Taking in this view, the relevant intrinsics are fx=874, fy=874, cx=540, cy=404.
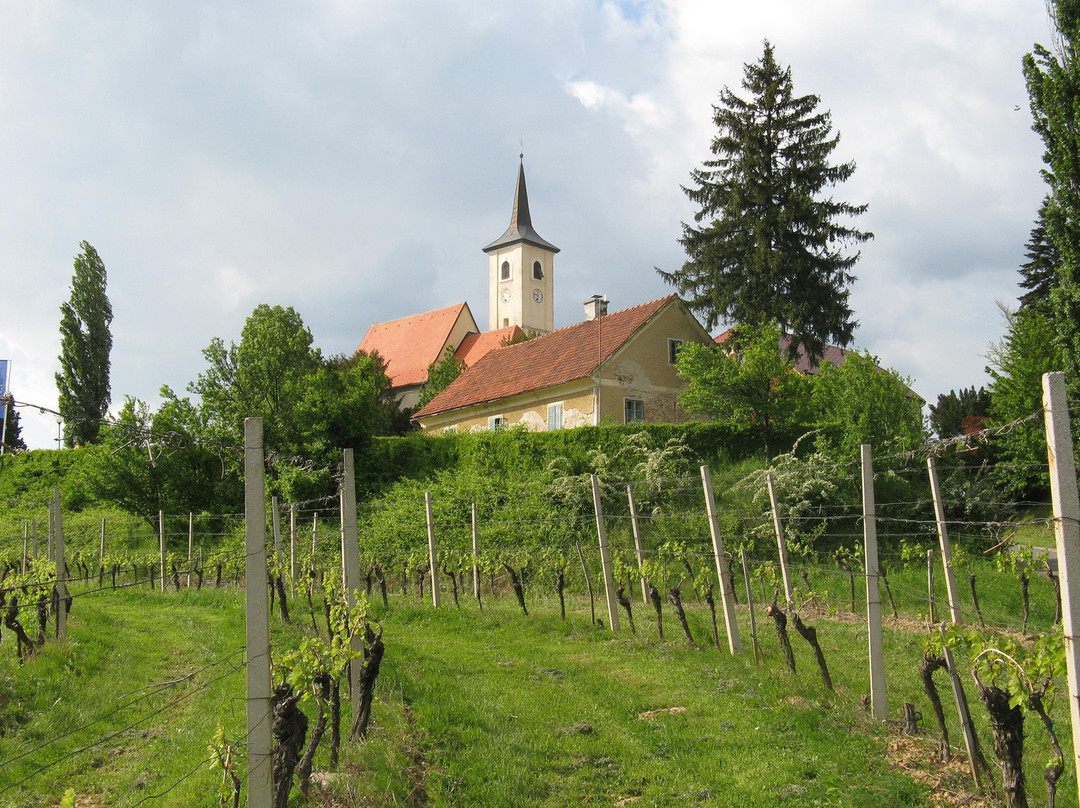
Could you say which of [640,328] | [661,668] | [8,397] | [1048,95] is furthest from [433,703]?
[640,328]

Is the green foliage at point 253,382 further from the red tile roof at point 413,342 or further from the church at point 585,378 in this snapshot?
the red tile roof at point 413,342

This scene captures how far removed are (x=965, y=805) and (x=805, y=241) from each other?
87.3ft

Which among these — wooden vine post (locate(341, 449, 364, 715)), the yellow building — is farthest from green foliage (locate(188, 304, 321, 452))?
wooden vine post (locate(341, 449, 364, 715))

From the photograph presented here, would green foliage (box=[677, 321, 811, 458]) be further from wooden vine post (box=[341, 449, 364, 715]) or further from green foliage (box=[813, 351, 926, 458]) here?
A: wooden vine post (box=[341, 449, 364, 715])

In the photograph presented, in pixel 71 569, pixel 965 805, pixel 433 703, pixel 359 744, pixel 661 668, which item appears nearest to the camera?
pixel 965 805

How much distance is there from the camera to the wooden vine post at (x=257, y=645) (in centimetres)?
507

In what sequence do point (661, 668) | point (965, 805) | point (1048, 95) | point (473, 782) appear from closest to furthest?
point (965, 805) → point (473, 782) → point (661, 668) → point (1048, 95)

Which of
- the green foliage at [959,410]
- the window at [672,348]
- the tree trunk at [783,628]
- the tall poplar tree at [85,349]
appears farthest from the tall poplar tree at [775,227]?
the tall poplar tree at [85,349]

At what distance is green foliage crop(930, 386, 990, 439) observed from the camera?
38156 millimetres

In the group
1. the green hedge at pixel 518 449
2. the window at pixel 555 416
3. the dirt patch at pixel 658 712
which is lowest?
the dirt patch at pixel 658 712

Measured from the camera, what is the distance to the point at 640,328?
29938mm

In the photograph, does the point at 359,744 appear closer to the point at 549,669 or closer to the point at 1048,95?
the point at 549,669

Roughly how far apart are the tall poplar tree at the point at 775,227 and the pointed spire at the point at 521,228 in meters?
Answer: 40.8

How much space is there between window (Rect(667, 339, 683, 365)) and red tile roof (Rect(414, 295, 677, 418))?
1.35 meters
